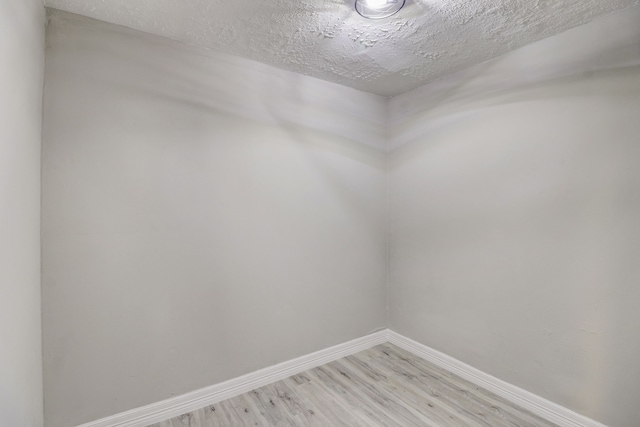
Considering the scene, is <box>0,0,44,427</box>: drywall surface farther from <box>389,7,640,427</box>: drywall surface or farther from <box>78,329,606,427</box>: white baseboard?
<box>389,7,640,427</box>: drywall surface

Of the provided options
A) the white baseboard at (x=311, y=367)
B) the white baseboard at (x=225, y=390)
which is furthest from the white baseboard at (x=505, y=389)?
the white baseboard at (x=225, y=390)

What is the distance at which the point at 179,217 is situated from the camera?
1958mm

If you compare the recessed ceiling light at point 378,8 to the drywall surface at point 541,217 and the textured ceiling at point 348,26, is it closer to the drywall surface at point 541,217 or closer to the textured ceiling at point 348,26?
the textured ceiling at point 348,26

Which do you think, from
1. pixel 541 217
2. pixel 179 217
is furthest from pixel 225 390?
pixel 541 217

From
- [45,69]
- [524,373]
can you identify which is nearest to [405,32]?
[45,69]

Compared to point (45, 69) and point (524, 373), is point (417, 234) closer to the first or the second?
point (524, 373)

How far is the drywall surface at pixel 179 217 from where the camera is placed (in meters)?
1.67

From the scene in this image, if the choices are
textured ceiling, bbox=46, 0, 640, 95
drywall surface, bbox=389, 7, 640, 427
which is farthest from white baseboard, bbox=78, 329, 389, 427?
textured ceiling, bbox=46, 0, 640, 95

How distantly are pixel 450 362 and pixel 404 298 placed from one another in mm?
607

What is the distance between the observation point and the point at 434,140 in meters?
2.59

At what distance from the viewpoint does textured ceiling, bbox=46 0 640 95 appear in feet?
5.26

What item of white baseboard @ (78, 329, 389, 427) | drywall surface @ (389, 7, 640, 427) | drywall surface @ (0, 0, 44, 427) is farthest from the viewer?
white baseboard @ (78, 329, 389, 427)

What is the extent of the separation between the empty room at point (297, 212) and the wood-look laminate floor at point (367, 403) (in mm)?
16

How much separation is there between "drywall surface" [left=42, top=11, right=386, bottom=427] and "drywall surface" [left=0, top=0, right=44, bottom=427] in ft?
0.41
